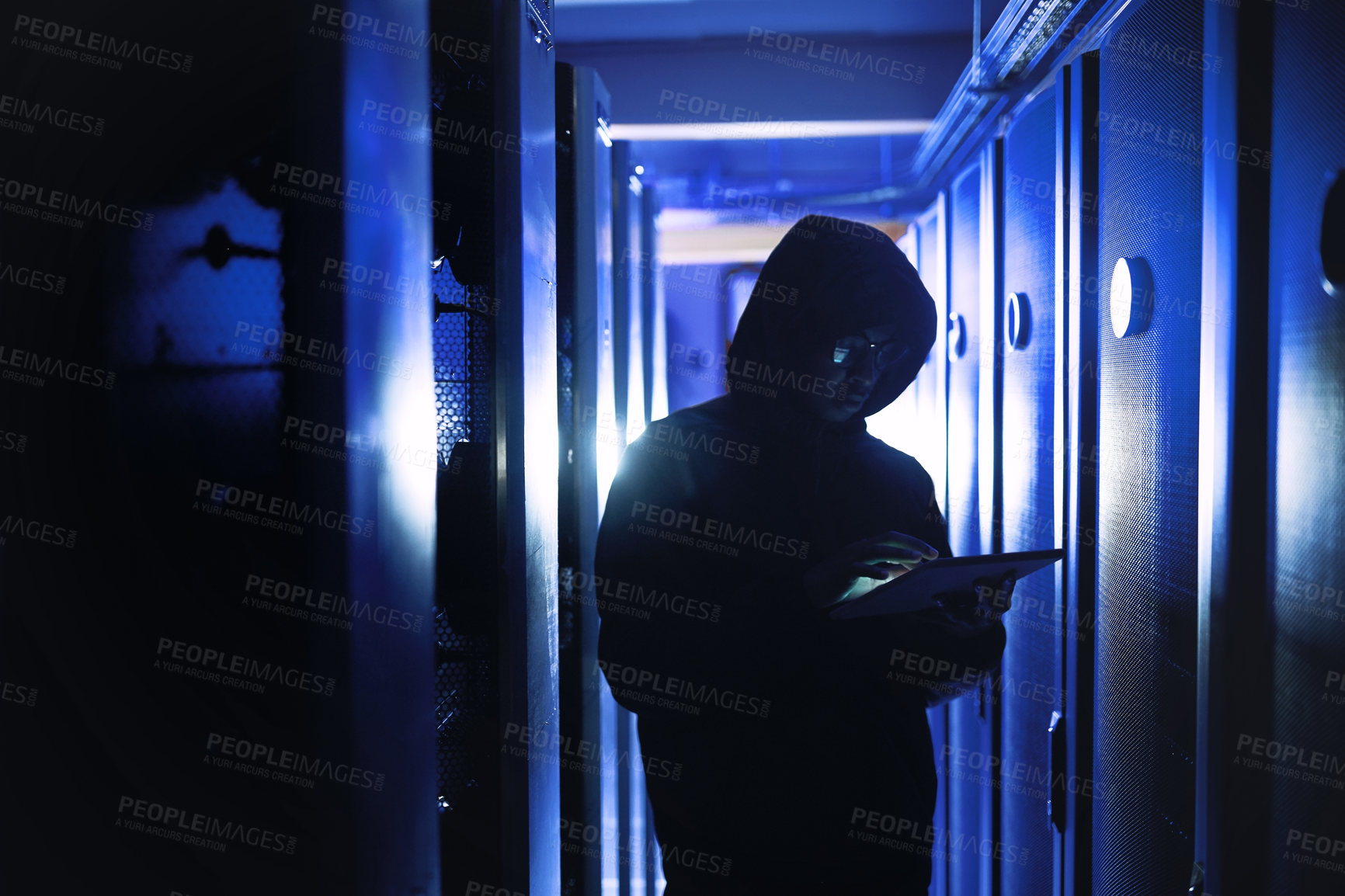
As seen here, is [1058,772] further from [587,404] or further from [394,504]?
[394,504]

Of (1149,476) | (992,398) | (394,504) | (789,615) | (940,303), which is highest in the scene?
(940,303)

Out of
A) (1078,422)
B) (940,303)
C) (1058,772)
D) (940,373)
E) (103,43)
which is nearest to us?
(103,43)

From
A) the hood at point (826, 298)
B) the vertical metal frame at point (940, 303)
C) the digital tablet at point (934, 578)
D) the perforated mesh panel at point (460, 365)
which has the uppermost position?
the vertical metal frame at point (940, 303)

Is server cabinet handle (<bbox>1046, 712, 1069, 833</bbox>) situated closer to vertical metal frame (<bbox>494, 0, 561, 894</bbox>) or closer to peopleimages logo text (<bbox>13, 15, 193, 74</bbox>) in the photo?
vertical metal frame (<bbox>494, 0, 561, 894</bbox>)

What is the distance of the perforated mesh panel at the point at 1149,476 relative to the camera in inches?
50.0

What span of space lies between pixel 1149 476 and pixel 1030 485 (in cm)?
63

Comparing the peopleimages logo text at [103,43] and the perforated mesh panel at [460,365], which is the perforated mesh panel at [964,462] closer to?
the perforated mesh panel at [460,365]

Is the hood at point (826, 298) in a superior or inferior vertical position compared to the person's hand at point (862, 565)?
superior

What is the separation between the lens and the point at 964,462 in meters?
2.78

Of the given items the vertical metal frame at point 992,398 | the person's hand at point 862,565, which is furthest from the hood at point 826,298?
the vertical metal frame at point 992,398

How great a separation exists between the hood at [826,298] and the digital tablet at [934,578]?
0.56m

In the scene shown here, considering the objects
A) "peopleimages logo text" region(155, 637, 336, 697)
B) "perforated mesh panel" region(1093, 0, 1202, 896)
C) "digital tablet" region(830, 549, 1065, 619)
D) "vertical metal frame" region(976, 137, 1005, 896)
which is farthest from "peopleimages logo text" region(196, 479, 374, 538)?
"vertical metal frame" region(976, 137, 1005, 896)

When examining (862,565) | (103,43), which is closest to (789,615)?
(862,565)

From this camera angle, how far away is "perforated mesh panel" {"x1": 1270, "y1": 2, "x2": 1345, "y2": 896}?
92cm
